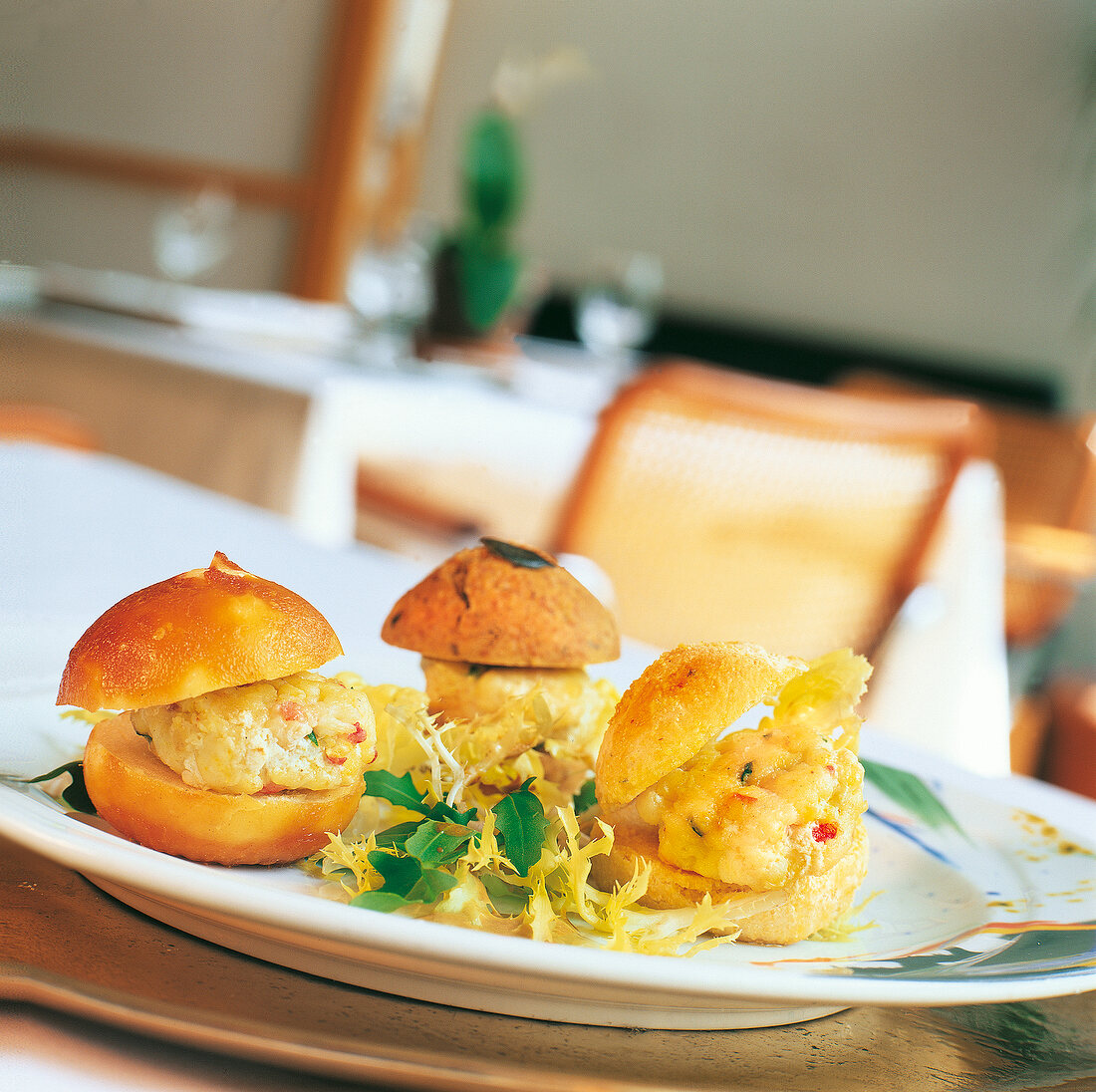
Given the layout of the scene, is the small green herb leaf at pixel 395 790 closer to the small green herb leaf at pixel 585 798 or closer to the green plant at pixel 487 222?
the small green herb leaf at pixel 585 798

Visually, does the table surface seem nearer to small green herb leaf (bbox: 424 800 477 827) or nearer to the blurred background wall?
small green herb leaf (bbox: 424 800 477 827)

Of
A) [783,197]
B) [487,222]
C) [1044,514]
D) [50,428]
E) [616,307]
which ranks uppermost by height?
[783,197]

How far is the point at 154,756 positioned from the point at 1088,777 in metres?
2.32

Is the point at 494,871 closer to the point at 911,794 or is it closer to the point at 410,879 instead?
the point at 410,879

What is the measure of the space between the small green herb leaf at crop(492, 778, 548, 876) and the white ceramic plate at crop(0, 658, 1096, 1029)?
41 mm

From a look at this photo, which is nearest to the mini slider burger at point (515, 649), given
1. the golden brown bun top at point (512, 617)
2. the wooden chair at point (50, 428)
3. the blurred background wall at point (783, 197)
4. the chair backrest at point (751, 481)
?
the golden brown bun top at point (512, 617)

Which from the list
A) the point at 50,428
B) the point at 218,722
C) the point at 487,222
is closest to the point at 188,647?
the point at 218,722

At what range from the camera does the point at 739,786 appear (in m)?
0.36

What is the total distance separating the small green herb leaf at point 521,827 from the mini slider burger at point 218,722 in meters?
0.05

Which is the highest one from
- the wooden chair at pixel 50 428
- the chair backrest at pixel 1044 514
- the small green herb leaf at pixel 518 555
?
the small green herb leaf at pixel 518 555

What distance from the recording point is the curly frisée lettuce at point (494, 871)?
335 millimetres

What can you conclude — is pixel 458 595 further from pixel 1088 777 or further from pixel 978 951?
pixel 1088 777

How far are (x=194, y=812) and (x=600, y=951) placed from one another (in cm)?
13

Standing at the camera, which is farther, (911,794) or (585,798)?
(911,794)
